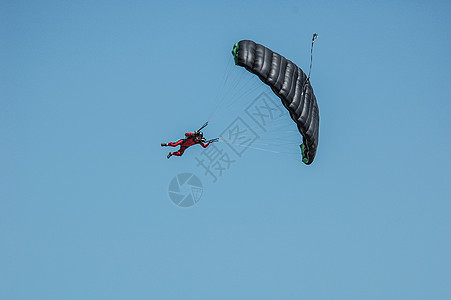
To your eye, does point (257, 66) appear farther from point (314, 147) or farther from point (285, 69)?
point (314, 147)

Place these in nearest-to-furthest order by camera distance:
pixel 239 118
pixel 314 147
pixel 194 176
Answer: pixel 239 118
pixel 314 147
pixel 194 176

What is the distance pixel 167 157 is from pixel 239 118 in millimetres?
3873

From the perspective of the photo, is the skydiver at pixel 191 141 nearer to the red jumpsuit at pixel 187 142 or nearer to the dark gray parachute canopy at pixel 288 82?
the red jumpsuit at pixel 187 142

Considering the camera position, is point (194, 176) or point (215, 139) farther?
point (194, 176)

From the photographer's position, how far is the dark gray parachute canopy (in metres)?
32.7

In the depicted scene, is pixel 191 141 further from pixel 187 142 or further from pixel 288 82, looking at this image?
pixel 288 82

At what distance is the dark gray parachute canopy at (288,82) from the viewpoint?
107 feet

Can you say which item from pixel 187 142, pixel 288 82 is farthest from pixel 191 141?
pixel 288 82

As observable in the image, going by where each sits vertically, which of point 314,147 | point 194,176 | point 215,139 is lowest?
point 314,147

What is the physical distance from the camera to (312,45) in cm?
3266

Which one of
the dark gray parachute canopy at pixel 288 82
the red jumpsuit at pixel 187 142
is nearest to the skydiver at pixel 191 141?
the red jumpsuit at pixel 187 142

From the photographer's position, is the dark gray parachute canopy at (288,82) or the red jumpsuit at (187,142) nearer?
the dark gray parachute canopy at (288,82)

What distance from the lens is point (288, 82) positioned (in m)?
33.9

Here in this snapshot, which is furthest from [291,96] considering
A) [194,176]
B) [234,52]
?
[194,176]
